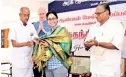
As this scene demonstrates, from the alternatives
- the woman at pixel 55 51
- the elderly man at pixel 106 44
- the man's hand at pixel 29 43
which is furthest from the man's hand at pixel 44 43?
the elderly man at pixel 106 44

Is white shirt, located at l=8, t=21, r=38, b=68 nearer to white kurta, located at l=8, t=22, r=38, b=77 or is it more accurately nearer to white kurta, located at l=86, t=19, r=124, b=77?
white kurta, located at l=8, t=22, r=38, b=77

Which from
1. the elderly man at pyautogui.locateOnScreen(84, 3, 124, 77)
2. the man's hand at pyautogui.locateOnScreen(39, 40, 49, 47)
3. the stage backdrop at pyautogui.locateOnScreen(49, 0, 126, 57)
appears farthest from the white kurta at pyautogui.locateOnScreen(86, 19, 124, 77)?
the stage backdrop at pyautogui.locateOnScreen(49, 0, 126, 57)

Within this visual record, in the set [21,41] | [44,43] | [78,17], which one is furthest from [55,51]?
[78,17]

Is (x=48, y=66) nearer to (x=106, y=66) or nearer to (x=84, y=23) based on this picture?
(x=106, y=66)

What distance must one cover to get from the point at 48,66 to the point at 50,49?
0.20m

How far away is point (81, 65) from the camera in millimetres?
3475

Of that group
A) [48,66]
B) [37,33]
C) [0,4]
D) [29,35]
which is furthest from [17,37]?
[0,4]

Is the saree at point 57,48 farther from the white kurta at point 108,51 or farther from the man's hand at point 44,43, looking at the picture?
the white kurta at point 108,51

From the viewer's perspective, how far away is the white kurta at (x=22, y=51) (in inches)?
120

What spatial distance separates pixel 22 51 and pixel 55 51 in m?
0.52

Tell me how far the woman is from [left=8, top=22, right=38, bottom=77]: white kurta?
Answer: 0.27 meters

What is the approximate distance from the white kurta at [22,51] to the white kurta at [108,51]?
3.11 feet

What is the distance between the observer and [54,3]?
4.12m

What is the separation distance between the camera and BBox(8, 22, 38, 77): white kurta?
3.04m
